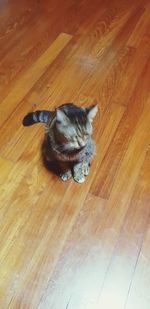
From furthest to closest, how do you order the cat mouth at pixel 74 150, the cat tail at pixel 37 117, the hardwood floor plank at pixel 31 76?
1. the hardwood floor plank at pixel 31 76
2. the cat tail at pixel 37 117
3. the cat mouth at pixel 74 150

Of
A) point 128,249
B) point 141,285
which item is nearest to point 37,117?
point 128,249

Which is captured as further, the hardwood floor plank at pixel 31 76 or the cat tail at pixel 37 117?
the hardwood floor plank at pixel 31 76

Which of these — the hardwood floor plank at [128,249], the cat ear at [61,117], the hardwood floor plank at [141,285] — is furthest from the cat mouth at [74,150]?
the hardwood floor plank at [141,285]

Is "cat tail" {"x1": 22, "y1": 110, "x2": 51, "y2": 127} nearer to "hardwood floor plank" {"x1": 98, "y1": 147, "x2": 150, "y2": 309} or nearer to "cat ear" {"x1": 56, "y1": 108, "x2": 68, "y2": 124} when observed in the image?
"cat ear" {"x1": 56, "y1": 108, "x2": 68, "y2": 124}

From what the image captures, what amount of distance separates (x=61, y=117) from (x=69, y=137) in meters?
0.08

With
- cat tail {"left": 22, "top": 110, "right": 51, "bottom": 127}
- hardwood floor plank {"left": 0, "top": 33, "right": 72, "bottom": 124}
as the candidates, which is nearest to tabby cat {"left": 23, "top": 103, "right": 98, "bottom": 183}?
cat tail {"left": 22, "top": 110, "right": 51, "bottom": 127}

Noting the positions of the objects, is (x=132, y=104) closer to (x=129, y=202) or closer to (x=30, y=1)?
(x=129, y=202)

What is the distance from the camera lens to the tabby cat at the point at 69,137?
3.50 ft

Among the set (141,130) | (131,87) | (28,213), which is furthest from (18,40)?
(28,213)

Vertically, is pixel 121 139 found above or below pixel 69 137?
below

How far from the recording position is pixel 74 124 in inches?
41.9

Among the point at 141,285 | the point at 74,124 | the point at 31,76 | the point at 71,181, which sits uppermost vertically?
the point at 74,124

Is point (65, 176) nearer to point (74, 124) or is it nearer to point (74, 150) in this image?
point (74, 150)

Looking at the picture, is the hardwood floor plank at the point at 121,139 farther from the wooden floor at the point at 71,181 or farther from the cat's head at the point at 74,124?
the cat's head at the point at 74,124
